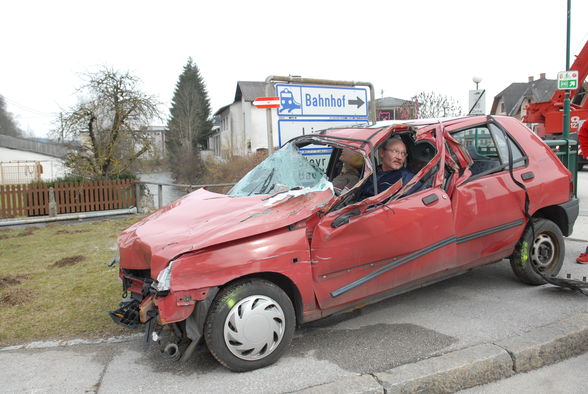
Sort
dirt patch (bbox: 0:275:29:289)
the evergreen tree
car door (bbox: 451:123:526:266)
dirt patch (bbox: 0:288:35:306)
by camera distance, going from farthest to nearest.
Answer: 1. the evergreen tree
2. dirt patch (bbox: 0:275:29:289)
3. dirt patch (bbox: 0:288:35:306)
4. car door (bbox: 451:123:526:266)

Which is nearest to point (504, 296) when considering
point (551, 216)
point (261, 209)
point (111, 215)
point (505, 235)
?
point (505, 235)

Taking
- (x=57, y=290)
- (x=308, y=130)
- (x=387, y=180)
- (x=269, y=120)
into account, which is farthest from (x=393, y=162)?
(x=57, y=290)

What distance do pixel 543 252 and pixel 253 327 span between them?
3497mm

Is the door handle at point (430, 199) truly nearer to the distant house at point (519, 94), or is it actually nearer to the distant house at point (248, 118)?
the distant house at point (248, 118)

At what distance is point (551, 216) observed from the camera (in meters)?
5.12

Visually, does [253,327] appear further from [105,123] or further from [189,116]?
[189,116]

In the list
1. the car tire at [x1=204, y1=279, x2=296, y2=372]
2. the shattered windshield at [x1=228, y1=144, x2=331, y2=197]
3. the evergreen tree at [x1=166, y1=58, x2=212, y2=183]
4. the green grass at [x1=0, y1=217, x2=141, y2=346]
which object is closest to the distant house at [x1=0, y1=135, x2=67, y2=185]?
the evergreen tree at [x1=166, y1=58, x2=212, y2=183]

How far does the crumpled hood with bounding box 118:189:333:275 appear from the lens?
317 cm

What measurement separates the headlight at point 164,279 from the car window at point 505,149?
11.5ft

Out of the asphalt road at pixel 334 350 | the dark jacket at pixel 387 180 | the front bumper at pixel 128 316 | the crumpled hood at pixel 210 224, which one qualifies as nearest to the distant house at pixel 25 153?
the asphalt road at pixel 334 350

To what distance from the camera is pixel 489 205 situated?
434 centimetres

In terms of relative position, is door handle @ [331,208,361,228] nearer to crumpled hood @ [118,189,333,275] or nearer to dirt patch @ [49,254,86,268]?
crumpled hood @ [118,189,333,275]

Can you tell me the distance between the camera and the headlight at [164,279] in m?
3.02

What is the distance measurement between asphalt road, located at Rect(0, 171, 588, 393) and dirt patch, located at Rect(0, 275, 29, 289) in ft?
7.32
